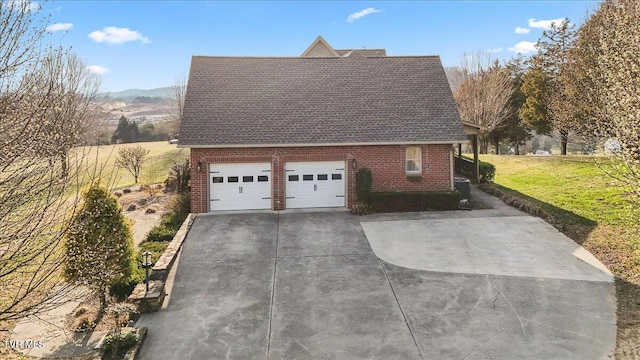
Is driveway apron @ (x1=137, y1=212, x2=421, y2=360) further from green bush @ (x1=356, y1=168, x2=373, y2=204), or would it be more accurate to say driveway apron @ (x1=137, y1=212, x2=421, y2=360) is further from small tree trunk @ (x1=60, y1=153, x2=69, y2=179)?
small tree trunk @ (x1=60, y1=153, x2=69, y2=179)

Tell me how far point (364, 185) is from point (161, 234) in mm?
8273

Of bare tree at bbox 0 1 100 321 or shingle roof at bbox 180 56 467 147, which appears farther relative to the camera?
shingle roof at bbox 180 56 467 147

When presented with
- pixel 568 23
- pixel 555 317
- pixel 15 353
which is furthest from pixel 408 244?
pixel 568 23

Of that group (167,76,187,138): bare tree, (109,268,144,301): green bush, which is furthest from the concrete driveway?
(167,76,187,138): bare tree

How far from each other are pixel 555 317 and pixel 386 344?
4.13 m

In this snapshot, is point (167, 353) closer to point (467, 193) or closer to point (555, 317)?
point (555, 317)

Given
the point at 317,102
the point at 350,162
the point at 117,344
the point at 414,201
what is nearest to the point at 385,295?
the point at 117,344

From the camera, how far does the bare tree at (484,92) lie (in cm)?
3541

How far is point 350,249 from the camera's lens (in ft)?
43.9

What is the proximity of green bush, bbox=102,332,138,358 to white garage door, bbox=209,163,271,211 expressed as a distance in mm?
9231

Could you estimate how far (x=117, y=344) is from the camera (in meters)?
8.34

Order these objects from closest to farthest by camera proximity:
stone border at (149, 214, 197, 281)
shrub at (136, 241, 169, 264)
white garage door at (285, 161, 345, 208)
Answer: stone border at (149, 214, 197, 281) < shrub at (136, 241, 169, 264) < white garage door at (285, 161, 345, 208)

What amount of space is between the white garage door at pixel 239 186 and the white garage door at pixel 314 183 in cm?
99

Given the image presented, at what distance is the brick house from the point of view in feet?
57.1
